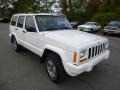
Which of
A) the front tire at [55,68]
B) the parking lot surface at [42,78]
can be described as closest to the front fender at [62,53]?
the front tire at [55,68]

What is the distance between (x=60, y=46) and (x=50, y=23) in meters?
1.58

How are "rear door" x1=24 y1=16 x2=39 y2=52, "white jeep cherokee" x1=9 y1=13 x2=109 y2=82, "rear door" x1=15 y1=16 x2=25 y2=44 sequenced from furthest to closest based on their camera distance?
"rear door" x1=15 y1=16 x2=25 y2=44
"rear door" x1=24 y1=16 x2=39 y2=52
"white jeep cherokee" x1=9 y1=13 x2=109 y2=82

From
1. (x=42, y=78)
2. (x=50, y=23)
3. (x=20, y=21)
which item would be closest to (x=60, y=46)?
(x=42, y=78)

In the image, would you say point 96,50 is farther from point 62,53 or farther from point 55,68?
point 55,68

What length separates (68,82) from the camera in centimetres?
425

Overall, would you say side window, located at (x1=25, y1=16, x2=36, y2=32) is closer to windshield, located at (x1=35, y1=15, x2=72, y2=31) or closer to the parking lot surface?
windshield, located at (x1=35, y1=15, x2=72, y2=31)

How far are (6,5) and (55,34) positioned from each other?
47211mm

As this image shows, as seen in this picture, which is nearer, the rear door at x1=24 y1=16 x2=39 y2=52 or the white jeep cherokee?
the white jeep cherokee

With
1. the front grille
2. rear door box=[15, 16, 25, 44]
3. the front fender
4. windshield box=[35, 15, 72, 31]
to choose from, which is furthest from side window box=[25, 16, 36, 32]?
the front grille

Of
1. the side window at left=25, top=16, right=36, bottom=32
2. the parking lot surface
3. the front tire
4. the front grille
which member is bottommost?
the parking lot surface

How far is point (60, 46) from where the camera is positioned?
383 cm

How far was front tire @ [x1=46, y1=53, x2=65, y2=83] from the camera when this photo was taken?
12.9ft

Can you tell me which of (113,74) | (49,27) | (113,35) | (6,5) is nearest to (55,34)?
(49,27)

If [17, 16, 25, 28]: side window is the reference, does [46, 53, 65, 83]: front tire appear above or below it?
below
